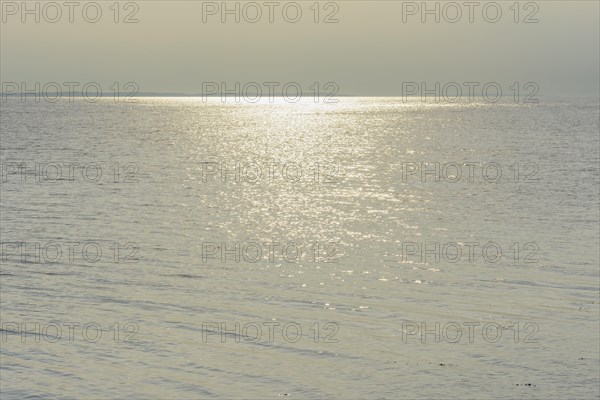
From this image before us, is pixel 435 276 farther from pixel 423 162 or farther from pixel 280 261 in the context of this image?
pixel 423 162

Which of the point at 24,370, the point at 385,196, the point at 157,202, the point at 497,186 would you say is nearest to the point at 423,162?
the point at 497,186

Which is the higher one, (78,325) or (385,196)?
(385,196)

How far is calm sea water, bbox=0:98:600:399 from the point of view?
20984 mm

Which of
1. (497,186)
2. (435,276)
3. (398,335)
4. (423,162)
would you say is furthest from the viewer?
(423,162)

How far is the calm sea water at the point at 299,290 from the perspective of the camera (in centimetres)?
2098

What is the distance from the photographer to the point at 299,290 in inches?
1188

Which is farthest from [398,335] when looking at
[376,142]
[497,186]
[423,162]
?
[376,142]

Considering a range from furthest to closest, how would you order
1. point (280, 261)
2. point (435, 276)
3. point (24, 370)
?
point (280, 261) < point (435, 276) < point (24, 370)

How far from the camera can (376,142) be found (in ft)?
470

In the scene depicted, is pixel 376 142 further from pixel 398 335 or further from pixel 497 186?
pixel 398 335

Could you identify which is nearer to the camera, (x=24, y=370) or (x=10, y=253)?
(x=24, y=370)

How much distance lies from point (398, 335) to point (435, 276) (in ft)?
27.4

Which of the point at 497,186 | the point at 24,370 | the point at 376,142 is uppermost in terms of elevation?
the point at 376,142

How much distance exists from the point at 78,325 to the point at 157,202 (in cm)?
3150
